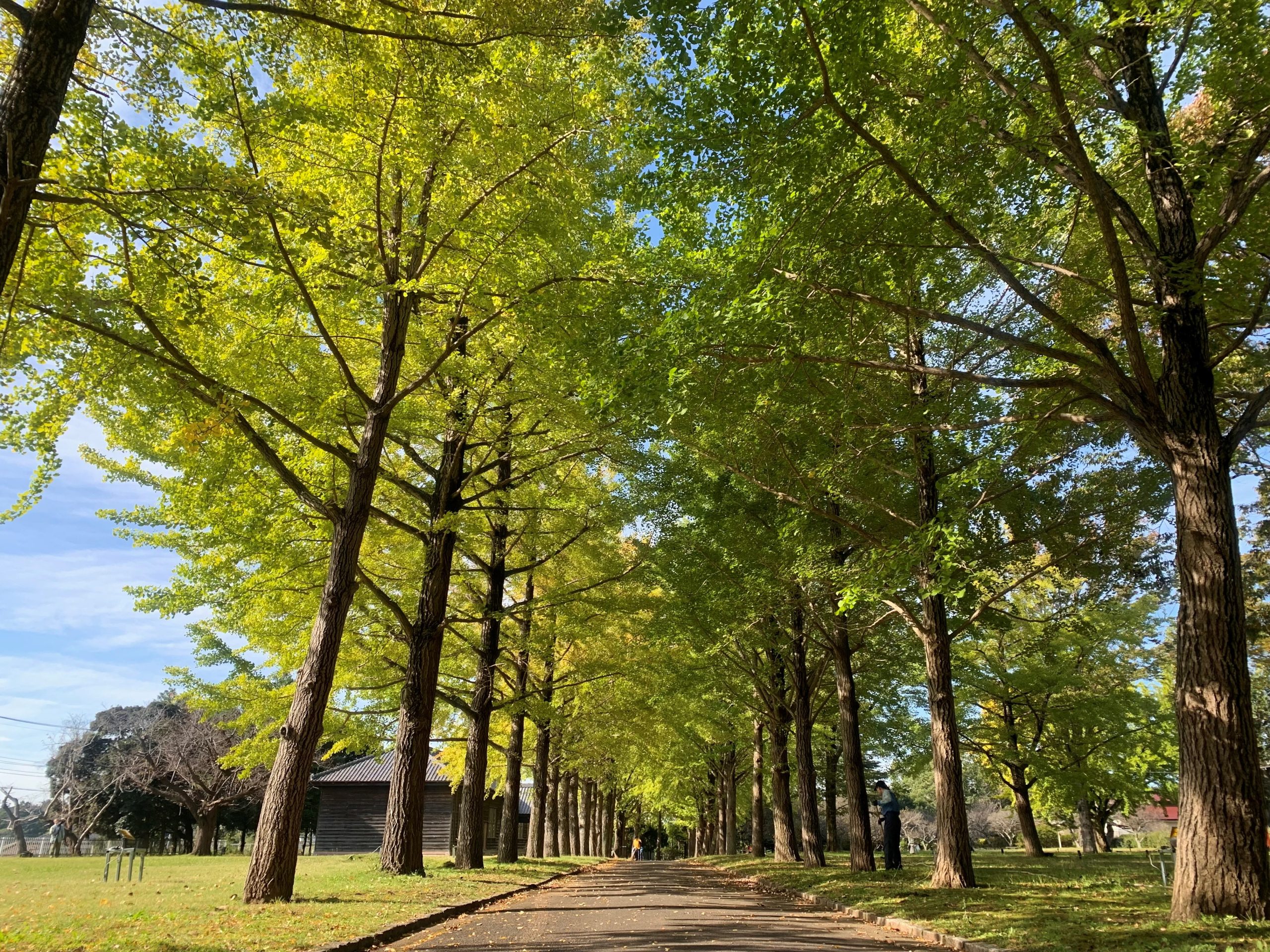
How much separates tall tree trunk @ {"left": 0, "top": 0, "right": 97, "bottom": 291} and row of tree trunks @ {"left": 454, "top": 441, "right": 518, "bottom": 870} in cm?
1059

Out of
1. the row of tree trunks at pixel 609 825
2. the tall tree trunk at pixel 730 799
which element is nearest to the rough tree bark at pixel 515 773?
the tall tree trunk at pixel 730 799

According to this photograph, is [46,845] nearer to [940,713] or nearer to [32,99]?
[940,713]

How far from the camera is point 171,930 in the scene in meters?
6.07

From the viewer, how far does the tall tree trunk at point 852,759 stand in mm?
14359

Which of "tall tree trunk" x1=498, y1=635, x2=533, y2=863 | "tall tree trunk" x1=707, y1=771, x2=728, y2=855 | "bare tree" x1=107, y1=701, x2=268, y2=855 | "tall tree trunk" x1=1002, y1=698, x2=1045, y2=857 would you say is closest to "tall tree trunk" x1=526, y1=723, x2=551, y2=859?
"tall tree trunk" x1=498, y1=635, x2=533, y2=863

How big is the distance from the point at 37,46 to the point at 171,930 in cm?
657

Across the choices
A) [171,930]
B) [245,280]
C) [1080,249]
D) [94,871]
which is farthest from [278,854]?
[94,871]

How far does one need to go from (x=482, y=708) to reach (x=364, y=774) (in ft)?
92.1

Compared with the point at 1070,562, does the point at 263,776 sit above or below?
Answer: below

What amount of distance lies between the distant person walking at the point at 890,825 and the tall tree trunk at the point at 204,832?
39.2m

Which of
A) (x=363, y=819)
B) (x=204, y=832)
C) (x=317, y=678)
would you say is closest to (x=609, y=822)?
(x=363, y=819)

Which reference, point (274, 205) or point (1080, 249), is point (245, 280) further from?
point (1080, 249)

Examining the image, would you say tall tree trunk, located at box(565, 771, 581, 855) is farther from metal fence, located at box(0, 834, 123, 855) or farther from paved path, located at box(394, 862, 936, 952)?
metal fence, located at box(0, 834, 123, 855)

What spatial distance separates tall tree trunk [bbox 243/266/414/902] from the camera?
324 inches
